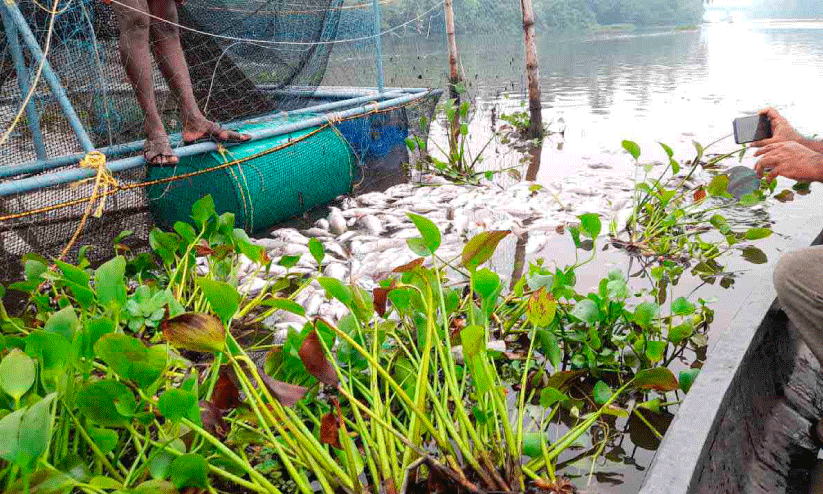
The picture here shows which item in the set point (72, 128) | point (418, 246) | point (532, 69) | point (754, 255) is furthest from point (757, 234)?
point (532, 69)

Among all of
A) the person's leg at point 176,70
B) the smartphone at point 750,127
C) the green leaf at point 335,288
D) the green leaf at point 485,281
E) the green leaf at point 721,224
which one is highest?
the person's leg at point 176,70

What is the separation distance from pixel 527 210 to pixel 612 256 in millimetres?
932

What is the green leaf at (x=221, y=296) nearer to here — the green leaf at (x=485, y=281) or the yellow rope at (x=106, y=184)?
the green leaf at (x=485, y=281)

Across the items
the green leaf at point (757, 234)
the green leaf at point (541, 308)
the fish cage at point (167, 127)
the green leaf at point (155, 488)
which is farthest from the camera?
the green leaf at point (757, 234)

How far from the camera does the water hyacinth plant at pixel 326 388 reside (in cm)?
154

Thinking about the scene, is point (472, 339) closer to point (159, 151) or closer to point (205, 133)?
point (159, 151)

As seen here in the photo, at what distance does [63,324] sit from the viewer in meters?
1.74

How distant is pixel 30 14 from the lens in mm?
3322

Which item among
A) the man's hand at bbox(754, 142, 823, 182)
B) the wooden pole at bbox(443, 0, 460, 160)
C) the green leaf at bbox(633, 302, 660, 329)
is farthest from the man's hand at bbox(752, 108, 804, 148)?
the wooden pole at bbox(443, 0, 460, 160)

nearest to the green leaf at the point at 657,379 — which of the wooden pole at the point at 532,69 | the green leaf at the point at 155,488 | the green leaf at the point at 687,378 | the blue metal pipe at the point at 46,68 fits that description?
the green leaf at the point at 687,378

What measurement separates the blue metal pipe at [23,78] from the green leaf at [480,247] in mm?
2622

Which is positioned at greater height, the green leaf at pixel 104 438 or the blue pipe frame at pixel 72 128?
the blue pipe frame at pixel 72 128

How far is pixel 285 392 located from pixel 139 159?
2.33 meters

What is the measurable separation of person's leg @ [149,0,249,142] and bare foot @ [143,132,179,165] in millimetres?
279
